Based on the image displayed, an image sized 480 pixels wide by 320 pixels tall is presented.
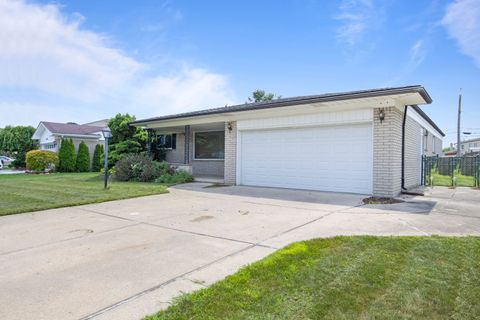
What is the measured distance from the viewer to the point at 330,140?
991 centimetres

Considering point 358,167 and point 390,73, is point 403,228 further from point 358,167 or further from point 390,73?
point 390,73

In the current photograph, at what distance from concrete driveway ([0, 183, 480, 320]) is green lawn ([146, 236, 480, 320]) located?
1.31 ft

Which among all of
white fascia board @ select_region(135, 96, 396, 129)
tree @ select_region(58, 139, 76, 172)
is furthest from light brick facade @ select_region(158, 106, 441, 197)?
tree @ select_region(58, 139, 76, 172)

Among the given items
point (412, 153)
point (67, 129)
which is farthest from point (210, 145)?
point (67, 129)

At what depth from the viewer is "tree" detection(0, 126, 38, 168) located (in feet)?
89.7

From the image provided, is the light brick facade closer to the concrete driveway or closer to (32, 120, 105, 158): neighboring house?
the concrete driveway

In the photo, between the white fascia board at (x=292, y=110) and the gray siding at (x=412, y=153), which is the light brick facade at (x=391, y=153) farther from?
the white fascia board at (x=292, y=110)

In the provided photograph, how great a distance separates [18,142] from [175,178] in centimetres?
2431

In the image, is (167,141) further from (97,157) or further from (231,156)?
(97,157)

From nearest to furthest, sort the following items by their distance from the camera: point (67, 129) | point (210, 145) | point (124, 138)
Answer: point (210, 145), point (124, 138), point (67, 129)

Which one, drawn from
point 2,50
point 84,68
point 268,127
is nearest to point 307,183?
point 268,127

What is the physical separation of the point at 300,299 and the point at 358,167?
24.1 feet

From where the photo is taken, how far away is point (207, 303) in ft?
8.58

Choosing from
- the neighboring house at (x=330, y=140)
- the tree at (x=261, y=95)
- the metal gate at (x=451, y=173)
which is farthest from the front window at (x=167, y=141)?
the tree at (x=261, y=95)
